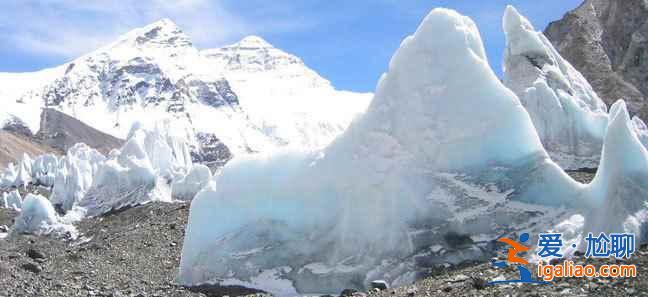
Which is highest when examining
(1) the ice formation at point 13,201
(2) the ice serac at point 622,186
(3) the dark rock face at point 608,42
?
(3) the dark rock face at point 608,42

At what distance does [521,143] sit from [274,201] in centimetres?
868

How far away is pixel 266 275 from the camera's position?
2312 centimetres

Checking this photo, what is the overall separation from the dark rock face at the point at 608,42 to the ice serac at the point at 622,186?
5564 cm

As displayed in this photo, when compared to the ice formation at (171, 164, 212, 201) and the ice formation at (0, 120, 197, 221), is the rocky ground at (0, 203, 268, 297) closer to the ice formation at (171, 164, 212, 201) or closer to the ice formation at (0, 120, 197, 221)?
the ice formation at (0, 120, 197, 221)

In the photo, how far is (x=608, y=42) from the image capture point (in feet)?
305

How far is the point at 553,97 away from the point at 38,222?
34540 mm

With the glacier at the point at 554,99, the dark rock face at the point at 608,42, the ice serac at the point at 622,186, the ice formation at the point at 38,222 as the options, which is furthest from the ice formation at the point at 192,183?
the dark rock face at the point at 608,42

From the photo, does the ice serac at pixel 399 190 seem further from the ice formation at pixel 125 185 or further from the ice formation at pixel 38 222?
the ice formation at pixel 125 185

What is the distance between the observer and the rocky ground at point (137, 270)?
16.2 meters

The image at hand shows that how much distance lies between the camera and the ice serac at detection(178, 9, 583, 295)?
21.7 m

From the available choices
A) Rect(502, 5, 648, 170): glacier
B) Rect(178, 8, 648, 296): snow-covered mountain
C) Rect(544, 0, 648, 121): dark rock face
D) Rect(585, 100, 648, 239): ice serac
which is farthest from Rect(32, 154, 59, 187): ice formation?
Rect(585, 100, 648, 239): ice serac

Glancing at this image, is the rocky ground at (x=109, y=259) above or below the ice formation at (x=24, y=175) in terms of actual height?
below

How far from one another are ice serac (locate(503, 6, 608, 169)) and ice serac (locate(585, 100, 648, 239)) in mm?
22681

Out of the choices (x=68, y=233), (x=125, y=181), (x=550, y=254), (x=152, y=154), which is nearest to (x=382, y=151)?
(x=550, y=254)
